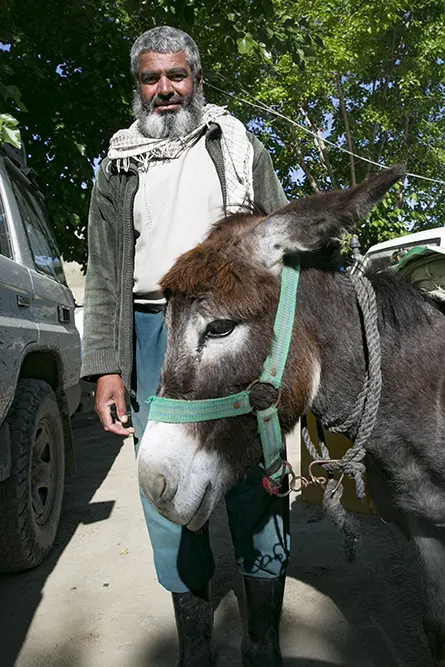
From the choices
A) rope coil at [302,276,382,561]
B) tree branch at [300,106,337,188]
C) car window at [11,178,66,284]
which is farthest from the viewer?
tree branch at [300,106,337,188]

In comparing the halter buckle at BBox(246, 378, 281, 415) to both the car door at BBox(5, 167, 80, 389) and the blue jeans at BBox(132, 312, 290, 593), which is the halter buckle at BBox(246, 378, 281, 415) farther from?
the car door at BBox(5, 167, 80, 389)

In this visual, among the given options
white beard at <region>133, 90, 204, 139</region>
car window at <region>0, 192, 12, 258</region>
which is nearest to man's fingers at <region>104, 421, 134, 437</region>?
white beard at <region>133, 90, 204, 139</region>

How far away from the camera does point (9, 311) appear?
2979 mm

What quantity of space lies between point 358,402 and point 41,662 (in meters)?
1.97

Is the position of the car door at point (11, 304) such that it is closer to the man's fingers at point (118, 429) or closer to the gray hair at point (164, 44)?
the man's fingers at point (118, 429)

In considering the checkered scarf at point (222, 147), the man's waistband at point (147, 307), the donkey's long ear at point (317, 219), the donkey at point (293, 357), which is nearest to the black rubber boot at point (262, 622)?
the donkey at point (293, 357)

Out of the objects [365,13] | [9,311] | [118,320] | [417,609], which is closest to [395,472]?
[118,320]

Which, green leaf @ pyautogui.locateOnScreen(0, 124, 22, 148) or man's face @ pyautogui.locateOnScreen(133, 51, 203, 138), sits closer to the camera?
man's face @ pyautogui.locateOnScreen(133, 51, 203, 138)

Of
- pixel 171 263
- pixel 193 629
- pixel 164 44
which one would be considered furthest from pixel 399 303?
pixel 193 629

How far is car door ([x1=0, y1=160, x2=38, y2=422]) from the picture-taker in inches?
109

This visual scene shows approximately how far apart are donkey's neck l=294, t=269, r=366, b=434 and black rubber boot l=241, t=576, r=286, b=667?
985 millimetres

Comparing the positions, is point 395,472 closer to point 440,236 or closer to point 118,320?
point 118,320

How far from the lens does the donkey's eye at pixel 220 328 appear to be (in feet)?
5.14

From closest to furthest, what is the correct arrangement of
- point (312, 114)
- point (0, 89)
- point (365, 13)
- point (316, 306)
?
point (316, 306) < point (0, 89) < point (365, 13) < point (312, 114)
